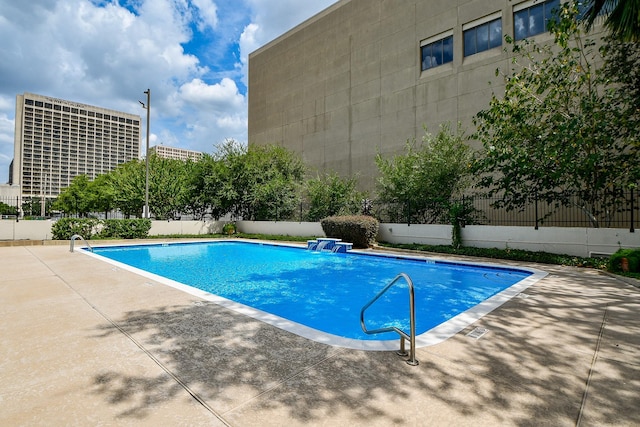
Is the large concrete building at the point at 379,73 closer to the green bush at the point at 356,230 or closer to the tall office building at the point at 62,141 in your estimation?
the green bush at the point at 356,230

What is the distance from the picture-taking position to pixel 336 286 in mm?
8008

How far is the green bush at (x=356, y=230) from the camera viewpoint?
1433 cm

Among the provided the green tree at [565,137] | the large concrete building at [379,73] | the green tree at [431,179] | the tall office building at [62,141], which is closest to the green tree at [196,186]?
the large concrete building at [379,73]

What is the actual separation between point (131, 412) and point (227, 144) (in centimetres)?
2227

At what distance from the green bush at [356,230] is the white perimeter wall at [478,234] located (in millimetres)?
1578

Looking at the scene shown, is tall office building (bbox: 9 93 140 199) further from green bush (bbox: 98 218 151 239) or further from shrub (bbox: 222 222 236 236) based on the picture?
green bush (bbox: 98 218 151 239)

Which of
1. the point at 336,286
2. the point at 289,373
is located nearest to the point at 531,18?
the point at 336,286

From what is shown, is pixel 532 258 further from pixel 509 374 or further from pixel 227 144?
pixel 227 144

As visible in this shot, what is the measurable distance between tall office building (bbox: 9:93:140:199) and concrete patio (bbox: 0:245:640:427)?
357 ft

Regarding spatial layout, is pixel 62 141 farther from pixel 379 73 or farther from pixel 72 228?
pixel 379 73

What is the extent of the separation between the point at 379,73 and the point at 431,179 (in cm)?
1068

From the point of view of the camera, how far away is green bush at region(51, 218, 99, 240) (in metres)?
15.9

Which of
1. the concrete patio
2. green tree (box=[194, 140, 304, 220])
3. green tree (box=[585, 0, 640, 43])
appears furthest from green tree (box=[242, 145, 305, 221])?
the concrete patio

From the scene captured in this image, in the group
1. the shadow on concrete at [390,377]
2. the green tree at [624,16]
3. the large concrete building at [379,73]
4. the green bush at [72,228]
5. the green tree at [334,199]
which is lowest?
the shadow on concrete at [390,377]
